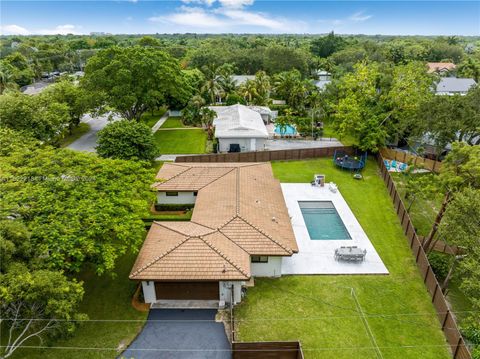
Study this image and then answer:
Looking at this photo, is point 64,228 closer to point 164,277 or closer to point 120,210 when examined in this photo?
point 120,210

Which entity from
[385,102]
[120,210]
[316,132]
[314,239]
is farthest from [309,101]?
[120,210]

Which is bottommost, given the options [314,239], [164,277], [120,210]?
[314,239]

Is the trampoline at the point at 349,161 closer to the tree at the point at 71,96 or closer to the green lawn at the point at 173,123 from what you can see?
the green lawn at the point at 173,123

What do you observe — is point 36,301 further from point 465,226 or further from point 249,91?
point 249,91

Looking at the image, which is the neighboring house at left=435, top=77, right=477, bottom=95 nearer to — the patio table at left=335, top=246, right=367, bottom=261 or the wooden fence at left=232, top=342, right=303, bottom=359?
the patio table at left=335, top=246, right=367, bottom=261

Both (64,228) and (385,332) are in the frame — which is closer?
(64,228)

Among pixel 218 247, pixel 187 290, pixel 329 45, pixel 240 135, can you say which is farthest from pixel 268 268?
pixel 329 45

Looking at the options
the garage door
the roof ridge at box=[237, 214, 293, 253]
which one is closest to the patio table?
the roof ridge at box=[237, 214, 293, 253]

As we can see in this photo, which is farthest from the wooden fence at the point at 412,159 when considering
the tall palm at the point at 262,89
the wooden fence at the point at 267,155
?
the tall palm at the point at 262,89
